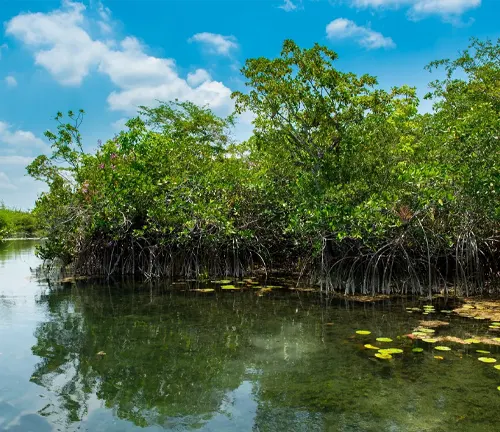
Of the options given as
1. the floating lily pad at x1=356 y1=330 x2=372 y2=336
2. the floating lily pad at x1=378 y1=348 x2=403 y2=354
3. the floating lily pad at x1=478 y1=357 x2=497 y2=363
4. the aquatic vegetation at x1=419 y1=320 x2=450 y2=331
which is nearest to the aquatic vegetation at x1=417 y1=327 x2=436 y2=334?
the aquatic vegetation at x1=419 y1=320 x2=450 y2=331

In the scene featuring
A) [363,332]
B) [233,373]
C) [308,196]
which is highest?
[308,196]

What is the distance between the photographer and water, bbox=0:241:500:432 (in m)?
3.08

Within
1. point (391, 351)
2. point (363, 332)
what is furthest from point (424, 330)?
point (391, 351)

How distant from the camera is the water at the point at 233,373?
3.08 meters

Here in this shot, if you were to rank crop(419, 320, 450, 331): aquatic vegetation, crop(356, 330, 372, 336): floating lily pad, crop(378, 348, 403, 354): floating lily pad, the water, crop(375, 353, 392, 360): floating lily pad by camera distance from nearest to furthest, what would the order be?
1. the water
2. crop(375, 353, 392, 360): floating lily pad
3. crop(378, 348, 403, 354): floating lily pad
4. crop(356, 330, 372, 336): floating lily pad
5. crop(419, 320, 450, 331): aquatic vegetation

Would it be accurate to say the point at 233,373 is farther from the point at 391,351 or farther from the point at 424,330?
the point at 424,330

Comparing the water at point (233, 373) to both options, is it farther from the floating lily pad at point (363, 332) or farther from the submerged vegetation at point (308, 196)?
Answer: the submerged vegetation at point (308, 196)

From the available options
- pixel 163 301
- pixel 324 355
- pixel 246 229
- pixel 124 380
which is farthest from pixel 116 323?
pixel 246 229

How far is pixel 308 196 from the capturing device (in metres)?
8.71

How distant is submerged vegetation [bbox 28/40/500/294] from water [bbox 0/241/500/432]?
1.70 meters

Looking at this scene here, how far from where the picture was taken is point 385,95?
26.7 feet

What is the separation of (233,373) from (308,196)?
5.19 metres

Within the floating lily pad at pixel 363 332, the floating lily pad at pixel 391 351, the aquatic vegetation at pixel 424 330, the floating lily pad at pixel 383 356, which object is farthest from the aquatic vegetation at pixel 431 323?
the floating lily pad at pixel 383 356

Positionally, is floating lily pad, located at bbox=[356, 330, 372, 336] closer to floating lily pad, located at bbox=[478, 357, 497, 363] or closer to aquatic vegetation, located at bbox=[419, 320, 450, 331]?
aquatic vegetation, located at bbox=[419, 320, 450, 331]
